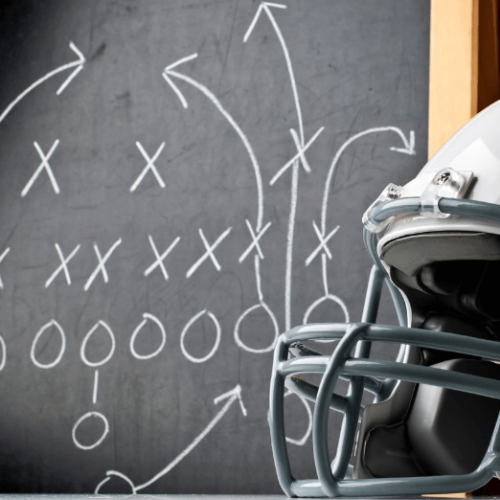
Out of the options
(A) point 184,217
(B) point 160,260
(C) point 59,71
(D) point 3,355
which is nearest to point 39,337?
(D) point 3,355

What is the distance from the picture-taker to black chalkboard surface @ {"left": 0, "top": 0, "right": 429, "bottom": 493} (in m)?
1.26

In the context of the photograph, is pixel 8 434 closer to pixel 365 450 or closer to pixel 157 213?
pixel 157 213

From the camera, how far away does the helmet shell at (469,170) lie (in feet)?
1.55

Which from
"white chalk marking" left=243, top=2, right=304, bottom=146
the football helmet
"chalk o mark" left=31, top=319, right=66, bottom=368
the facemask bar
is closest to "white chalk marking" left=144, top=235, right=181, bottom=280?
"chalk o mark" left=31, top=319, right=66, bottom=368

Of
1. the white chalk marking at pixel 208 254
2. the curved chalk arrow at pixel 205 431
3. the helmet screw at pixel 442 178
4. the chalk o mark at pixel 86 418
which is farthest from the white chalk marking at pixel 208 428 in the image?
the helmet screw at pixel 442 178

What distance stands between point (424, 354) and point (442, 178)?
0.72ft

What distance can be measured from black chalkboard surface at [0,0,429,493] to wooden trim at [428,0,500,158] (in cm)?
13

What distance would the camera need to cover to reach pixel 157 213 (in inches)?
54.6

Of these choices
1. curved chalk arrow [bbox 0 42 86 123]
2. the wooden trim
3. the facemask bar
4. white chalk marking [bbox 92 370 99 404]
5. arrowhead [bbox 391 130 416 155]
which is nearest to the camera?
the facemask bar

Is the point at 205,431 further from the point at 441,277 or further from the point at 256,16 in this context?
the point at 256,16

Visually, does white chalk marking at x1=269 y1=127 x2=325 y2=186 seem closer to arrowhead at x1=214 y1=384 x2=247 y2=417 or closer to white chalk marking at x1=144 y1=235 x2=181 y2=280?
white chalk marking at x1=144 y1=235 x2=181 y2=280

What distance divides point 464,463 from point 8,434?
3.85 ft

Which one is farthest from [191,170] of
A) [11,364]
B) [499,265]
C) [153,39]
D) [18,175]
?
[499,265]

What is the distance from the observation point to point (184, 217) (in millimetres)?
1365
